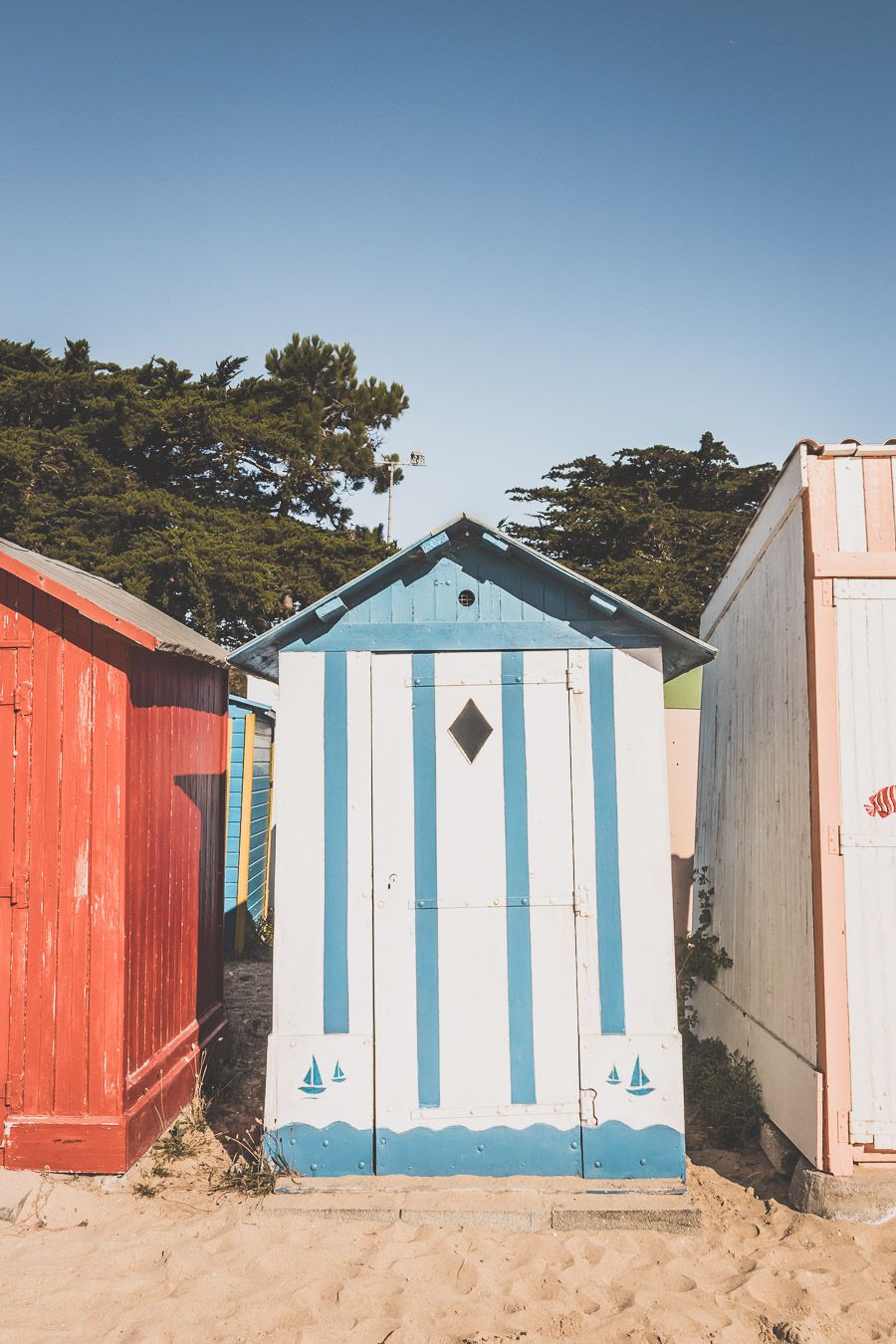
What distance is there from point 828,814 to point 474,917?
187 cm

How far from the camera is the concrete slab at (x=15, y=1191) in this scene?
4.52m

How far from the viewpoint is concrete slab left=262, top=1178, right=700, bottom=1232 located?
4457 mm

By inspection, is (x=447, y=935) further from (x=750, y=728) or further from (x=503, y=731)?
(x=750, y=728)

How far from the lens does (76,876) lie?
502cm

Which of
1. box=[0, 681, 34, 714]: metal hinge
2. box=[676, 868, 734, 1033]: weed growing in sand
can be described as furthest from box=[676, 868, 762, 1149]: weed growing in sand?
box=[0, 681, 34, 714]: metal hinge

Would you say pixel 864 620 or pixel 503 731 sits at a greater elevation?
pixel 864 620

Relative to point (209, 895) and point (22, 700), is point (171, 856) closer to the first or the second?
point (209, 895)

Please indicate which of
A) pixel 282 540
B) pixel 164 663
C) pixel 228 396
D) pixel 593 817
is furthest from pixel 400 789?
pixel 228 396

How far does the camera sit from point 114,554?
21281 mm

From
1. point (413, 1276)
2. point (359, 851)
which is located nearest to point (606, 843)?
point (359, 851)

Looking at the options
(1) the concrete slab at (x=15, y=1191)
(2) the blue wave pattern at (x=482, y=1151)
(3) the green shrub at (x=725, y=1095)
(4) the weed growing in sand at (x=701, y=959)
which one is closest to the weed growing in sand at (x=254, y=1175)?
(2) the blue wave pattern at (x=482, y=1151)

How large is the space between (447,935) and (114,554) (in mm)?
18491

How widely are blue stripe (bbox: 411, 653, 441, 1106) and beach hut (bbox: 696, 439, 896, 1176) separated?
73.8 inches

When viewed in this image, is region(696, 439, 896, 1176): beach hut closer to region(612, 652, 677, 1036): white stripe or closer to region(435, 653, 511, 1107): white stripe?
region(612, 652, 677, 1036): white stripe
